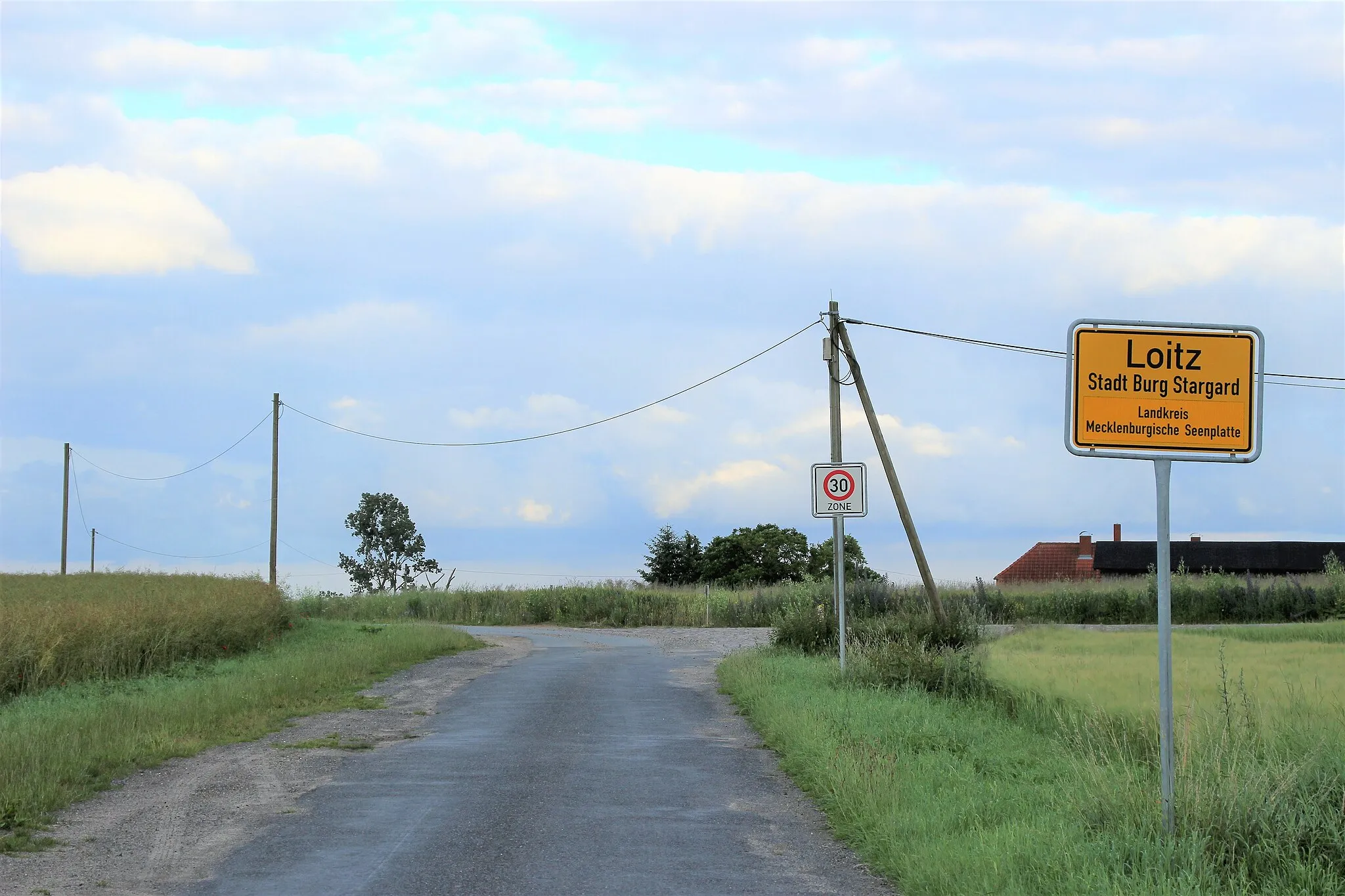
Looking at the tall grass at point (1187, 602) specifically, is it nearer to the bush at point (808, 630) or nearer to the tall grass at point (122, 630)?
the bush at point (808, 630)

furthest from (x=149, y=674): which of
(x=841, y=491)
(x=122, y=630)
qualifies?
(x=841, y=491)

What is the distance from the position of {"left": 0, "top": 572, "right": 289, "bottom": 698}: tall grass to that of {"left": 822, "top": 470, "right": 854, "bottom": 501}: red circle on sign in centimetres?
1280

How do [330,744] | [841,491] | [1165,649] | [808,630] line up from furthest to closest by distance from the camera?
1. [808,630]
2. [841,491]
3. [330,744]
4. [1165,649]

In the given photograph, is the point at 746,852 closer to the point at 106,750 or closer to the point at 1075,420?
the point at 1075,420

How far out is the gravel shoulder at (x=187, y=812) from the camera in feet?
24.6

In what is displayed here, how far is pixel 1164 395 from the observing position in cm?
742

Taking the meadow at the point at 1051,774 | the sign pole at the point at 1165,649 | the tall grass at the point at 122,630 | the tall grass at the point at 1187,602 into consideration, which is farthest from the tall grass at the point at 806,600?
the sign pole at the point at 1165,649

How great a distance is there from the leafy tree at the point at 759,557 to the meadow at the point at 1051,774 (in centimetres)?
6385

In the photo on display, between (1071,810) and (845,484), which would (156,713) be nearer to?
(845,484)

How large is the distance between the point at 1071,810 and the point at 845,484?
34.2 feet

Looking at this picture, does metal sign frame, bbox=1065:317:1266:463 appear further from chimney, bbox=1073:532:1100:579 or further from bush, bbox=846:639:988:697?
chimney, bbox=1073:532:1100:579

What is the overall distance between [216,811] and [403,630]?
2256cm

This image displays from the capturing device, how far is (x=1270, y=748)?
9391 millimetres

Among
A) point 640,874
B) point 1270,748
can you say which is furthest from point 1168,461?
point 640,874
